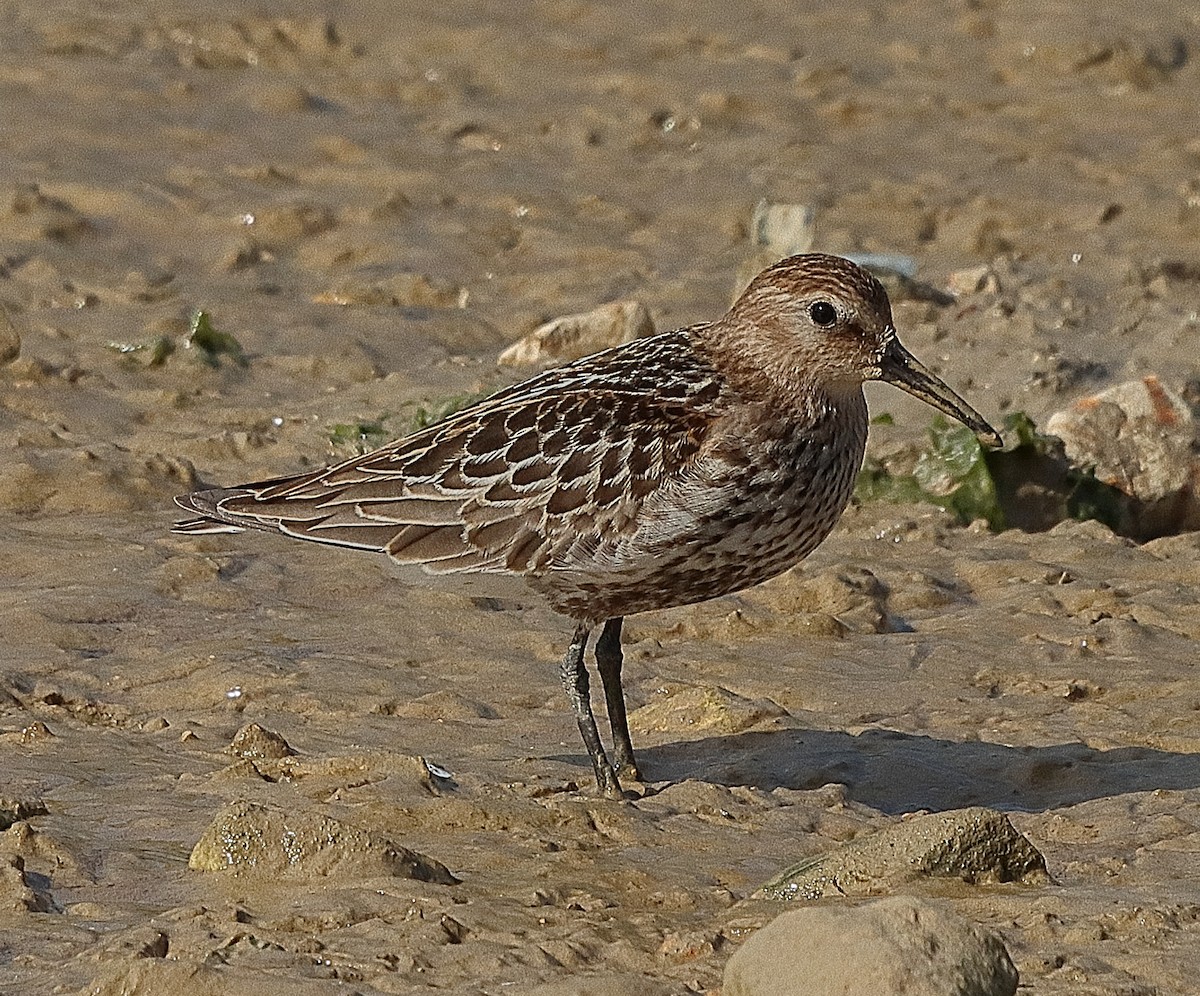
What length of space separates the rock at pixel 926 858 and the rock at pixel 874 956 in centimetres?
82

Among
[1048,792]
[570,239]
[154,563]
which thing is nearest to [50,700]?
[154,563]

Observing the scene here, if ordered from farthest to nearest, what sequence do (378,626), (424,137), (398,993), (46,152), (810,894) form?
(424,137) → (46,152) → (378,626) → (810,894) → (398,993)

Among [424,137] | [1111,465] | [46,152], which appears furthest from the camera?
[424,137]

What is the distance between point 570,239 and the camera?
12406 mm

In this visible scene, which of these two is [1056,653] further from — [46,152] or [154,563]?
[46,152]

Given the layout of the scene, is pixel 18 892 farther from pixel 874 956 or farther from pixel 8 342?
Answer: pixel 8 342

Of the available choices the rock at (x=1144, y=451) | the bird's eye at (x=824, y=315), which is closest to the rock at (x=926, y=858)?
the bird's eye at (x=824, y=315)

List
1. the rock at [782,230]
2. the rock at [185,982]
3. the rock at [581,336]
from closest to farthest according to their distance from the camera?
the rock at [185,982] → the rock at [581,336] → the rock at [782,230]

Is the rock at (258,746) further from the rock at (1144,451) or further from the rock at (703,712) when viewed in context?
the rock at (1144,451)

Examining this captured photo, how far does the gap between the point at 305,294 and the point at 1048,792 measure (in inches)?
231

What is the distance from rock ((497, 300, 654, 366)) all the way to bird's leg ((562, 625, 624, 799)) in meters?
3.67

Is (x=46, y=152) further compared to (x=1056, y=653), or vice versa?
(x=46, y=152)

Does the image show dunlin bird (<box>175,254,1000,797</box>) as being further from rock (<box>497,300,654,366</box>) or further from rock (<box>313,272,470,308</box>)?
rock (<box>313,272,470,308</box>)

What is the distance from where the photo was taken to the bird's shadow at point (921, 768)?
6.78m
